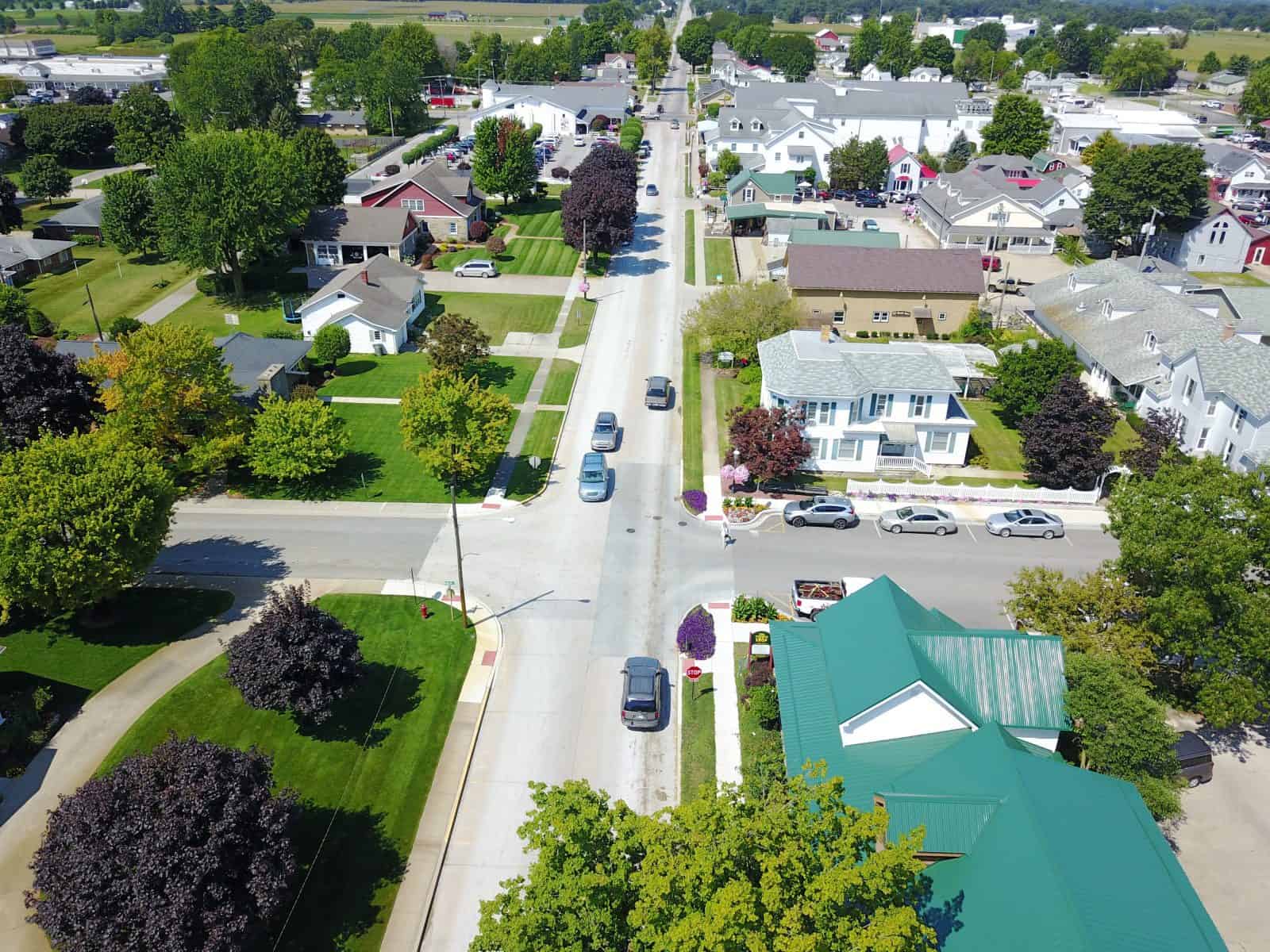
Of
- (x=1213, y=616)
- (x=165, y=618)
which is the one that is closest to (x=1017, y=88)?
(x=1213, y=616)

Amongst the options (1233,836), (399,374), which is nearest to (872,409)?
(1233,836)

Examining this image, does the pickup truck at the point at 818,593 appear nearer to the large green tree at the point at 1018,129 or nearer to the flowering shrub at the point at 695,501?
the flowering shrub at the point at 695,501

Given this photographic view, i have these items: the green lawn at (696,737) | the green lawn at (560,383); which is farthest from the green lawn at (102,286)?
the green lawn at (696,737)

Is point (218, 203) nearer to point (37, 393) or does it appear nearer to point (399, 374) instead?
point (399, 374)

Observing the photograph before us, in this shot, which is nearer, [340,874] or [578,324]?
[340,874]

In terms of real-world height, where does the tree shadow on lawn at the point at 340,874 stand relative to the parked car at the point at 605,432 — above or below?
below

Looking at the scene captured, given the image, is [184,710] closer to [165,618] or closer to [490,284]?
[165,618]
